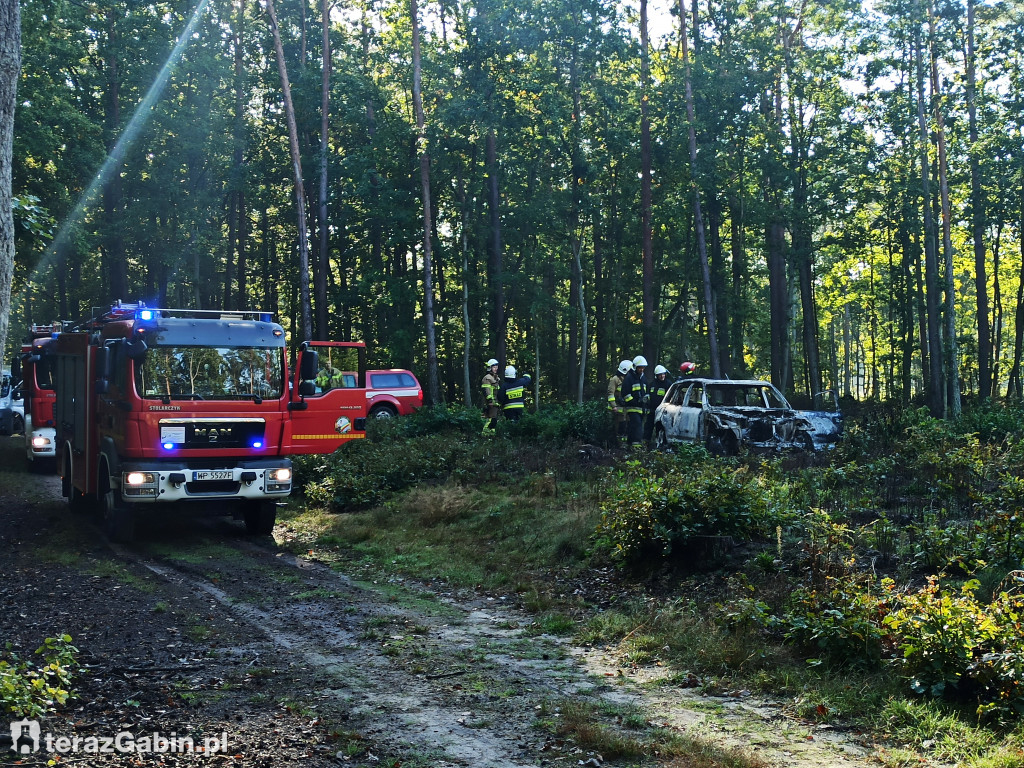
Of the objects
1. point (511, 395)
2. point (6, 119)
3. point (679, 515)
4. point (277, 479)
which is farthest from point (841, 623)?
point (511, 395)

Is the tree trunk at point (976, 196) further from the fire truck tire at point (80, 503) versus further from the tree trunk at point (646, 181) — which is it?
the fire truck tire at point (80, 503)

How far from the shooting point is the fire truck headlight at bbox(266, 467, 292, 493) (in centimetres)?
1155

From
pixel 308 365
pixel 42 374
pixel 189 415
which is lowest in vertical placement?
pixel 189 415

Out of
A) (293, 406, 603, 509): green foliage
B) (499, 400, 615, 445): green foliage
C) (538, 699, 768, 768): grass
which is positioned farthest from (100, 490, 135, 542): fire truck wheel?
(499, 400, 615, 445): green foliage

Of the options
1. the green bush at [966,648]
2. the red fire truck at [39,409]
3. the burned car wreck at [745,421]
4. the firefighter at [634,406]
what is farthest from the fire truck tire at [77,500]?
Result: the green bush at [966,648]

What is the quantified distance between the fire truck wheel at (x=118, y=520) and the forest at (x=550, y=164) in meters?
15.0

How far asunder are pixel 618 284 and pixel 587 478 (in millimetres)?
25858

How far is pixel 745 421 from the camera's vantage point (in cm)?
1519

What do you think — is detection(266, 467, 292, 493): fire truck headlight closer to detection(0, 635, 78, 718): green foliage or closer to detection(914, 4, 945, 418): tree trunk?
detection(0, 635, 78, 718): green foliage

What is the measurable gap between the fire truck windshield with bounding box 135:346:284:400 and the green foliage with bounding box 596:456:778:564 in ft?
16.7

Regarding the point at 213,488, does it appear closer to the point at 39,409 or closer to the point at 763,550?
the point at 763,550

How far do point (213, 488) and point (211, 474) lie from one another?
7.2 inches

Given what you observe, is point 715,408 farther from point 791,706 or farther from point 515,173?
point 515,173

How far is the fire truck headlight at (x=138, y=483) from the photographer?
35.5 feet
